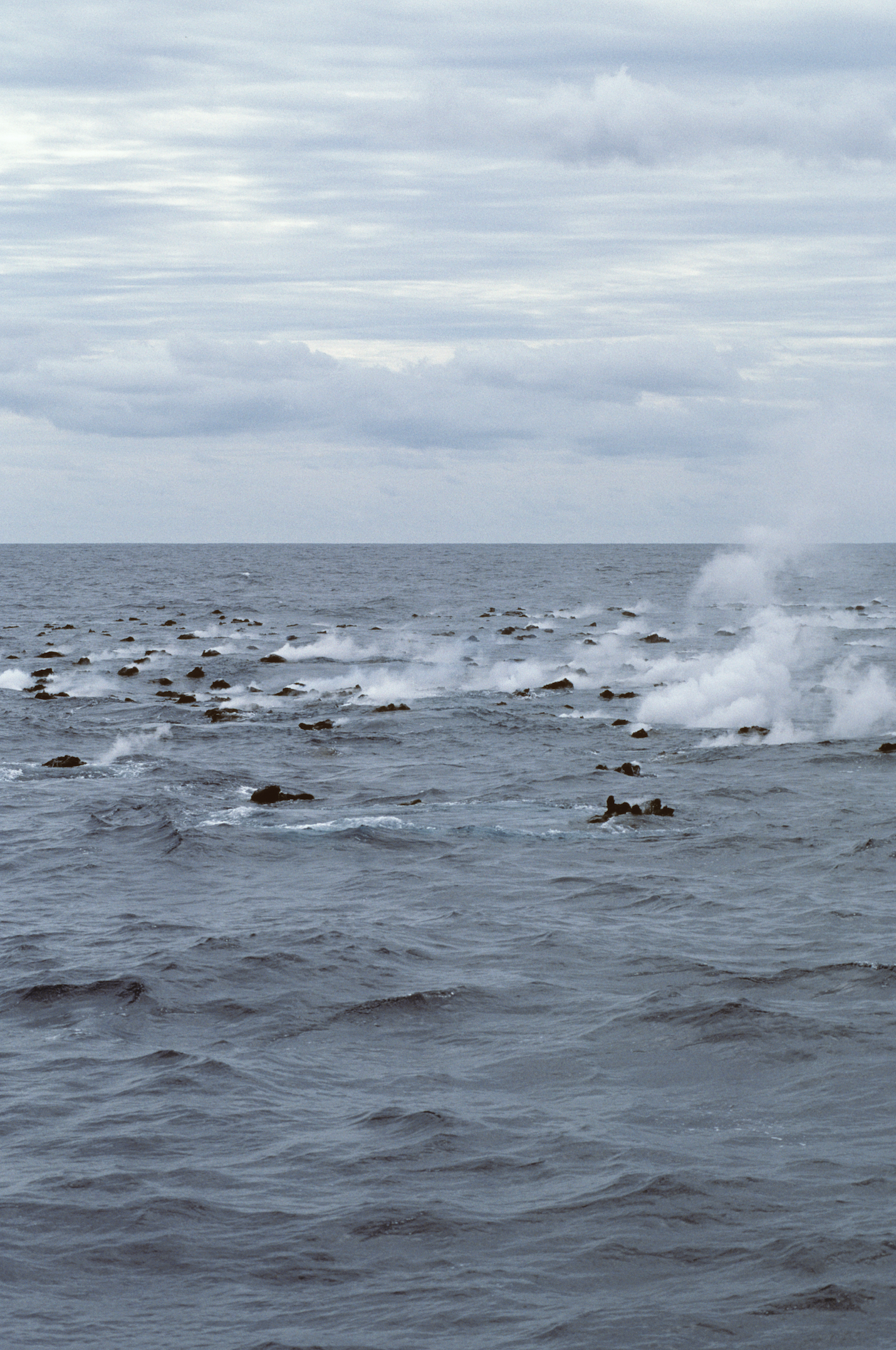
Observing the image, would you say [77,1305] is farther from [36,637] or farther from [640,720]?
[36,637]

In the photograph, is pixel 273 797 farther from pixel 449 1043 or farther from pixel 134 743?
pixel 449 1043

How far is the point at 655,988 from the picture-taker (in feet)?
50.2

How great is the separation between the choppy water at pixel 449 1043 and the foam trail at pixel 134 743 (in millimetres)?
224

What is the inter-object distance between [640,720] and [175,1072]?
25.6 meters

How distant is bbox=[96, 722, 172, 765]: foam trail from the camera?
3213cm

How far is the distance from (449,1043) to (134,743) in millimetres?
21933

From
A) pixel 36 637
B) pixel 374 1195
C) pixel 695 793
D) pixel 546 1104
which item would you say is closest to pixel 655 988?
pixel 546 1104

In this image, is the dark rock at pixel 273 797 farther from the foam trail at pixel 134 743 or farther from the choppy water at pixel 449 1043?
the foam trail at pixel 134 743

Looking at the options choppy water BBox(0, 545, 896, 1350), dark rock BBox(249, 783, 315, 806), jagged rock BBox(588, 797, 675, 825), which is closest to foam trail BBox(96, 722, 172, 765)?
choppy water BBox(0, 545, 896, 1350)

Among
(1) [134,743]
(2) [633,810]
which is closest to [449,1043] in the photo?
(2) [633,810]

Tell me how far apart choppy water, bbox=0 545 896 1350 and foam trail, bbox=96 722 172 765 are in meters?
0.22

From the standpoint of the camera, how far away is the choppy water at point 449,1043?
9.58m

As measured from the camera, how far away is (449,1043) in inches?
547

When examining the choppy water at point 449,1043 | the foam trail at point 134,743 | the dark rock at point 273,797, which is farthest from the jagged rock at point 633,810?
the foam trail at point 134,743
